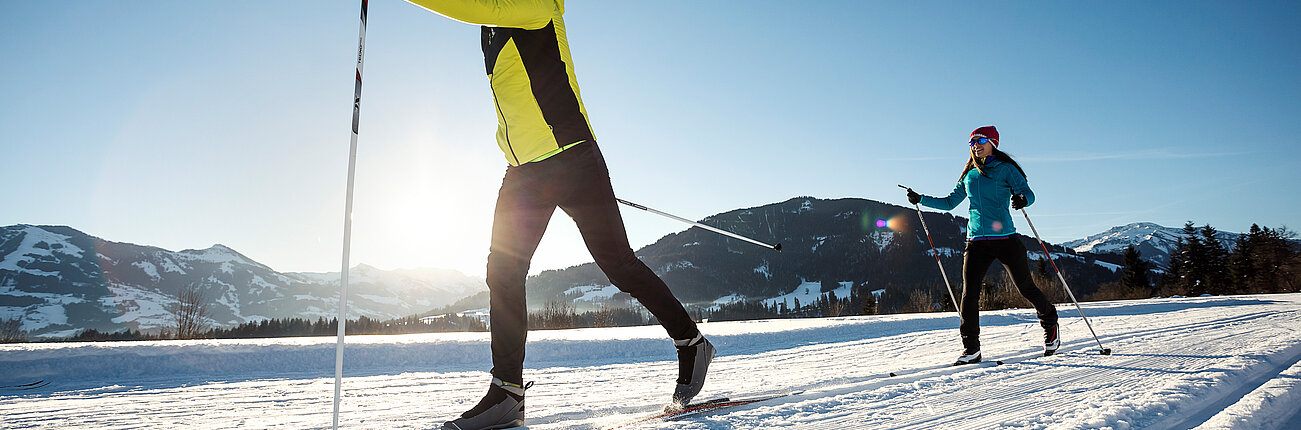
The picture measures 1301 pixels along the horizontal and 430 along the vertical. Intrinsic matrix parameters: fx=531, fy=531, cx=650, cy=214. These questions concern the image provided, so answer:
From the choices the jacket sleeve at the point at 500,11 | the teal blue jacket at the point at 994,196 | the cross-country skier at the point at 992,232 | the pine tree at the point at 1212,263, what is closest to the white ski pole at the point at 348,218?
the jacket sleeve at the point at 500,11

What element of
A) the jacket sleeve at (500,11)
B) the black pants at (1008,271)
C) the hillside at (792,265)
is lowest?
the black pants at (1008,271)

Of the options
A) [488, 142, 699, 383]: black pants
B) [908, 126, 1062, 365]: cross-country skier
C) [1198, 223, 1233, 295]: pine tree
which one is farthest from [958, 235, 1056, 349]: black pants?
[1198, 223, 1233, 295]: pine tree

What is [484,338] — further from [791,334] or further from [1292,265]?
[1292,265]

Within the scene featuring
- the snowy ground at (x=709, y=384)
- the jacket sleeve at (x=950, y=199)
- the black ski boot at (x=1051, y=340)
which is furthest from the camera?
the jacket sleeve at (x=950, y=199)

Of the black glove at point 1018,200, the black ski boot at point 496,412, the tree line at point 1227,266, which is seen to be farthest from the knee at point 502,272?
the tree line at point 1227,266

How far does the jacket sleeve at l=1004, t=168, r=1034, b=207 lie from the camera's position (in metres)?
4.18

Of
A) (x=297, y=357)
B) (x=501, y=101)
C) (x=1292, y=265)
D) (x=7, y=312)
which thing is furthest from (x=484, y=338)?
(x=7, y=312)

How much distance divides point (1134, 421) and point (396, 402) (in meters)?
3.13

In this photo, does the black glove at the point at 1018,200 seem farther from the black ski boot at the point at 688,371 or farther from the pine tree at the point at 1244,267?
the pine tree at the point at 1244,267

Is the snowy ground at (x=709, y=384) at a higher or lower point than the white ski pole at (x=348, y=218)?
lower

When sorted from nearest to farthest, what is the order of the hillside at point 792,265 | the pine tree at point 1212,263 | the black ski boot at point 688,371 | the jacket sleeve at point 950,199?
1. the black ski boot at point 688,371
2. the jacket sleeve at point 950,199
3. the pine tree at point 1212,263
4. the hillside at point 792,265

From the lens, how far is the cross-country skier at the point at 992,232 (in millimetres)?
4016

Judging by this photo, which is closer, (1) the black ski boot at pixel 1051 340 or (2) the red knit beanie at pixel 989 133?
(1) the black ski boot at pixel 1051 340

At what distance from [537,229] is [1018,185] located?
157 inches
